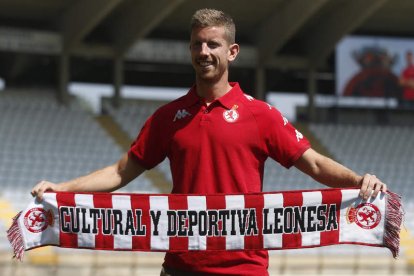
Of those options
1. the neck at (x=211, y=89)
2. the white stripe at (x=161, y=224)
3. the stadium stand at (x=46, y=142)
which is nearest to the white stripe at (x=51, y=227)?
the white stripe at (x=161, y=224)

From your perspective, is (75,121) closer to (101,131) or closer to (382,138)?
(101,131)

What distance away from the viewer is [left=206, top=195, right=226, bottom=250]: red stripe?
4117 mm

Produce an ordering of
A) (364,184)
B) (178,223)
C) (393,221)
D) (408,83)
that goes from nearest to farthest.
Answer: (364,184), (393,221), (178,223), (408,83)

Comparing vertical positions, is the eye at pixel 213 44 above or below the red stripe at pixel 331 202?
above

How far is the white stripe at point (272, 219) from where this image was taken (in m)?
4.27

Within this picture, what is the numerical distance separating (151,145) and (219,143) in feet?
1.19

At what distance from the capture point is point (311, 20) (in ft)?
84.6

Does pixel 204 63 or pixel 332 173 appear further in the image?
pixel 332 173

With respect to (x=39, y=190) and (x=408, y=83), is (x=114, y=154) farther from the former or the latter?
(x=39, y=190)

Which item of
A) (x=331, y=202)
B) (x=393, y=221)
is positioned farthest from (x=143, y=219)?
(x=393, y=221)

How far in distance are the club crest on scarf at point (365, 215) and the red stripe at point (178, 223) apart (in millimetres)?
761

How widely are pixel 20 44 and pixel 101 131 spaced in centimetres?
352

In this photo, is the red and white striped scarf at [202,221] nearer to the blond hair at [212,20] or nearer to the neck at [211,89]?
the neck at [211,89]

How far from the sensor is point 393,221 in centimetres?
424
